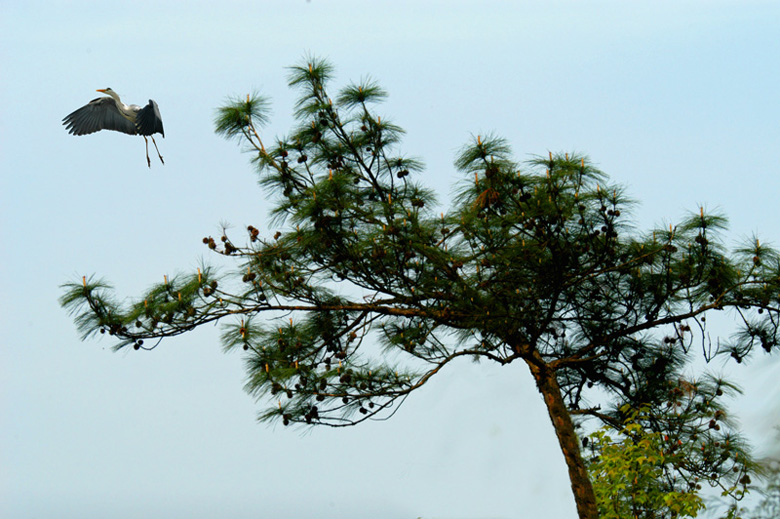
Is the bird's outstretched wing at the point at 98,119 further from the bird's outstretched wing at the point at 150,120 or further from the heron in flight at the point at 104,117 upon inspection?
the bird's outstretched wing at the point at 150,120

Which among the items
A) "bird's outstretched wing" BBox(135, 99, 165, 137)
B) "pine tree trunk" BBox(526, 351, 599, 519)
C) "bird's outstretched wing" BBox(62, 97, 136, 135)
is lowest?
"pine tree trunk" BBox(526, 351, 599, 519)

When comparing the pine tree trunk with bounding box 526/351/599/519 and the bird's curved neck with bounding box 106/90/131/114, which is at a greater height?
the bird's curved neck with bounding box 106/90/131/114

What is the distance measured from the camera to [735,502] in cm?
377

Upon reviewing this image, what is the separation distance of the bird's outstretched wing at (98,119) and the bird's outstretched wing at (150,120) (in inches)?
12.6

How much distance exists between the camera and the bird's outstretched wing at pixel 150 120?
12.7 feet

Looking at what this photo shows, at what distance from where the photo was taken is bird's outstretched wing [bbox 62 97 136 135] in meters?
4.20

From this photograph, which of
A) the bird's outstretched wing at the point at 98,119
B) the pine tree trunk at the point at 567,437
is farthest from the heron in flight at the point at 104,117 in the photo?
the pine tree trunk at the point at 567,437

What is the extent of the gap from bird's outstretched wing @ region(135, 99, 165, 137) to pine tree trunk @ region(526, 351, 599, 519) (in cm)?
201

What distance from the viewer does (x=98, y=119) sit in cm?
422

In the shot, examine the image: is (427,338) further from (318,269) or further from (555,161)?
(555,161)

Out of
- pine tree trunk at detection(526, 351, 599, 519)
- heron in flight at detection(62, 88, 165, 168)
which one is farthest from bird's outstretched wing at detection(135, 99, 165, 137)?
pine tree trunk at detection(526, 351, 599, 519)

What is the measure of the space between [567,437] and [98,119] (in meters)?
2.71

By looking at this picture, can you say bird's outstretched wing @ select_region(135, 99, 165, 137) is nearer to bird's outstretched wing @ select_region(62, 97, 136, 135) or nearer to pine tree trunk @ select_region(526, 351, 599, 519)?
bird's outstretched wing @ select_region(62, 97, 136, 135)

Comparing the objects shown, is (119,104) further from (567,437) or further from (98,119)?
(567,437)
